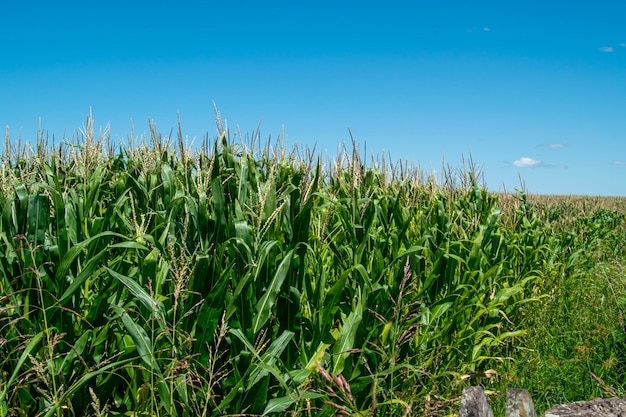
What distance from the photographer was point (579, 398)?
13.9 ft

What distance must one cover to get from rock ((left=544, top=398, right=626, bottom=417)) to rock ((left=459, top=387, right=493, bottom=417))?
26.5 inches

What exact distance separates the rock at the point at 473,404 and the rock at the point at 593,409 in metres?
0.67

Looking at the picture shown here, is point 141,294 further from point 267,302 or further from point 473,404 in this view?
point 473,404

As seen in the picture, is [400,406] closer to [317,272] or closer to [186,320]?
[317,272]

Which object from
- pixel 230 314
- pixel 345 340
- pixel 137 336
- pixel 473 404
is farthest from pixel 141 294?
pixel 473 404

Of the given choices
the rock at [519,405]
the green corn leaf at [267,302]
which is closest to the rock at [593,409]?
the rock at [519,405]

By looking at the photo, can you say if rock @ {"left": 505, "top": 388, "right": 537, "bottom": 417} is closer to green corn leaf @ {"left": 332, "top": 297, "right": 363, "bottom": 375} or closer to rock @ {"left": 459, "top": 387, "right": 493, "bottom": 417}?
rock @ {"left": 459, "top": 387, "right": 493, "bottom": 417}

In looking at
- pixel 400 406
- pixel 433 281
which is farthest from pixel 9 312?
pixel 433 281

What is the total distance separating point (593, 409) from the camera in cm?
284

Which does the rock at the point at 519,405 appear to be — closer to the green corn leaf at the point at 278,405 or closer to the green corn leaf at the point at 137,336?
the green corn leaf at the point at 278,405

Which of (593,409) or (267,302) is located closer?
(267,302)

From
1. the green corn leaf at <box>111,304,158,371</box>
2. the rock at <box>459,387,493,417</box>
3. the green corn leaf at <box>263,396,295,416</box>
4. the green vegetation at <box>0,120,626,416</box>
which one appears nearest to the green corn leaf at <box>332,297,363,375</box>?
the green vegetation at <box>0,120,626,416</box>

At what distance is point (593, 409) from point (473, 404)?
1004mm

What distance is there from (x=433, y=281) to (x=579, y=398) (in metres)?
1.50
